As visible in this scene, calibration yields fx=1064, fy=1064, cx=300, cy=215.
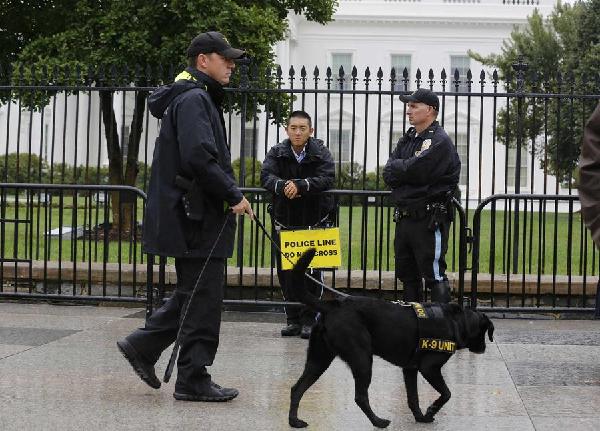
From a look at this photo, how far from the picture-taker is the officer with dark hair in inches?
326

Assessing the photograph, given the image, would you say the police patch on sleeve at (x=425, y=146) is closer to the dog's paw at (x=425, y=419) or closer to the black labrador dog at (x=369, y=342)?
the black labrador dog at (x=369, y=342)

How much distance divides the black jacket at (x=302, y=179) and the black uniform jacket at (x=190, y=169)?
88.1 inches

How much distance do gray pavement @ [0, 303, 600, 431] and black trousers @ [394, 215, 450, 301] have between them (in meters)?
0.65

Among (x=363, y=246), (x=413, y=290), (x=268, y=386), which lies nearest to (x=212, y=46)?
(x=268, y=386)

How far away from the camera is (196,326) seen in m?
5.96

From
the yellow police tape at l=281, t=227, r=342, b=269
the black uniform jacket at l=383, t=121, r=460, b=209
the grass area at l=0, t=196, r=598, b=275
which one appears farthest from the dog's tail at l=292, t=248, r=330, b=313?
the grass area at l=0, t=196, r=598, b=275

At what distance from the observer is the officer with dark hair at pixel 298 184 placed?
8.28m

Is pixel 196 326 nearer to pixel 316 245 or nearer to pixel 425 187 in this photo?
pixel 425 187

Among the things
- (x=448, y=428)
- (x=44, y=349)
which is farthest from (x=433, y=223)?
(x=44, y=349)

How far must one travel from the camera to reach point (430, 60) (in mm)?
50062

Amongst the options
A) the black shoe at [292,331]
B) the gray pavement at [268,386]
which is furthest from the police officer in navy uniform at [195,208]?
the black shoe at [292,331]

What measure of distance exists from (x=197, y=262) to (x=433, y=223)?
2.09 m

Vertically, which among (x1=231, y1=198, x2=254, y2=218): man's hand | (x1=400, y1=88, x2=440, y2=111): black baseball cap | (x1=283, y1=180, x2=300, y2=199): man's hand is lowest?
(x1=231, y1=198, x2=254, y2=218): man's hand

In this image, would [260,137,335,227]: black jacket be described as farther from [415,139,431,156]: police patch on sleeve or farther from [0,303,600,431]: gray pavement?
[415,139,431,156]: police patch on sleeve
